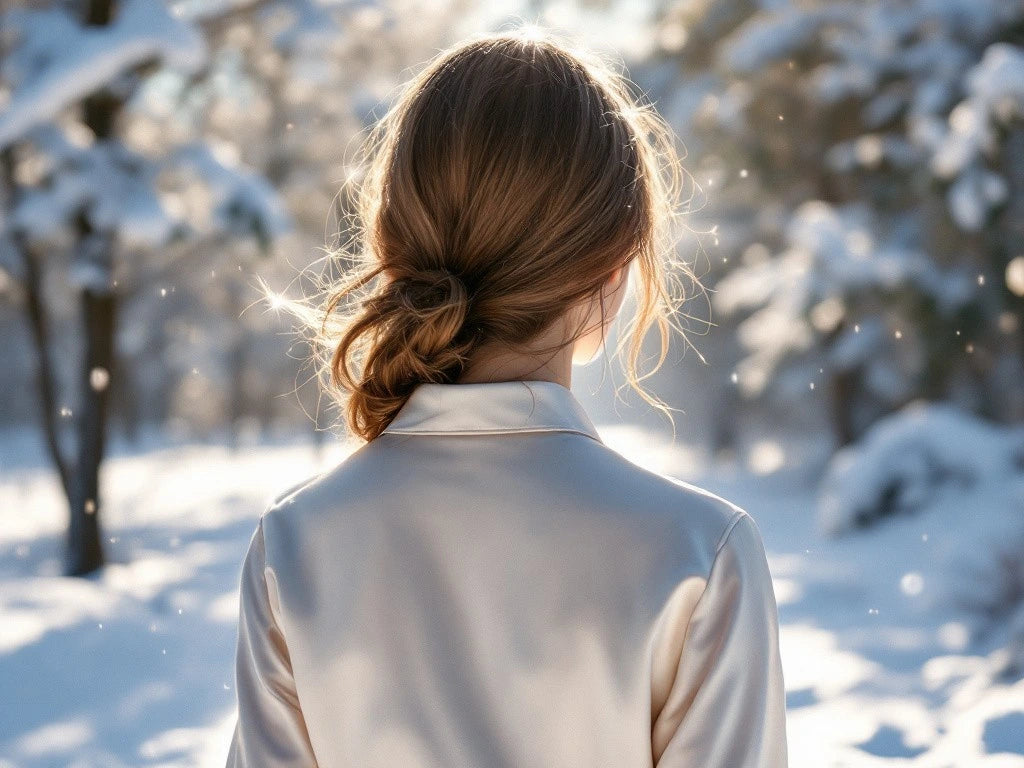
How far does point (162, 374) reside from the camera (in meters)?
34.1

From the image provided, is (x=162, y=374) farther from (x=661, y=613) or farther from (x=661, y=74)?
(x=661, y=613)

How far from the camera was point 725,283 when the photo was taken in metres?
13.3

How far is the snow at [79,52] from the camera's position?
600cm

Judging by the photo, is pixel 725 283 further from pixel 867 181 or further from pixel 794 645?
pixel 794 645

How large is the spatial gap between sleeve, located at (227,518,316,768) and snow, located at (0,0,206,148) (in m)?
5.67

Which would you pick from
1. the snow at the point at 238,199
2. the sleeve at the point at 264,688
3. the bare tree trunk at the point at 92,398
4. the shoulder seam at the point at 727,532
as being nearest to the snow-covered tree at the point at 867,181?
the snow at the point at 238,199

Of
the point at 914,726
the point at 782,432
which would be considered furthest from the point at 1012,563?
the point at 782,432

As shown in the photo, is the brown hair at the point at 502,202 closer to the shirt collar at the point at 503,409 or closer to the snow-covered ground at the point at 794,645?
the shirt collar at the point at 503,409

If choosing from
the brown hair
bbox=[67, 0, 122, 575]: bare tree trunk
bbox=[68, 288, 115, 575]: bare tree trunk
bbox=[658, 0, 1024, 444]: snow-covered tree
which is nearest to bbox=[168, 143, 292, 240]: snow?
bbox=[67, 0, 122, 575]: bare tree trunk

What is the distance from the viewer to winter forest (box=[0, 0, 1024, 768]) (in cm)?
494

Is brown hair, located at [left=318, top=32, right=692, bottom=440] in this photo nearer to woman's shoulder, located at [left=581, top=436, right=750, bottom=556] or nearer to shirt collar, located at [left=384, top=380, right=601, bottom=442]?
shirt collar, located at [left=384, top=380, right=601, bottom=442]

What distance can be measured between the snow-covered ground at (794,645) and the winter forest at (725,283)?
0.03 metres

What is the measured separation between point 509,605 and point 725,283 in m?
12.7

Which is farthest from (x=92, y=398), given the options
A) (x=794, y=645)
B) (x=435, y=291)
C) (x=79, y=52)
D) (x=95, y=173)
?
(x=435, y=291)
